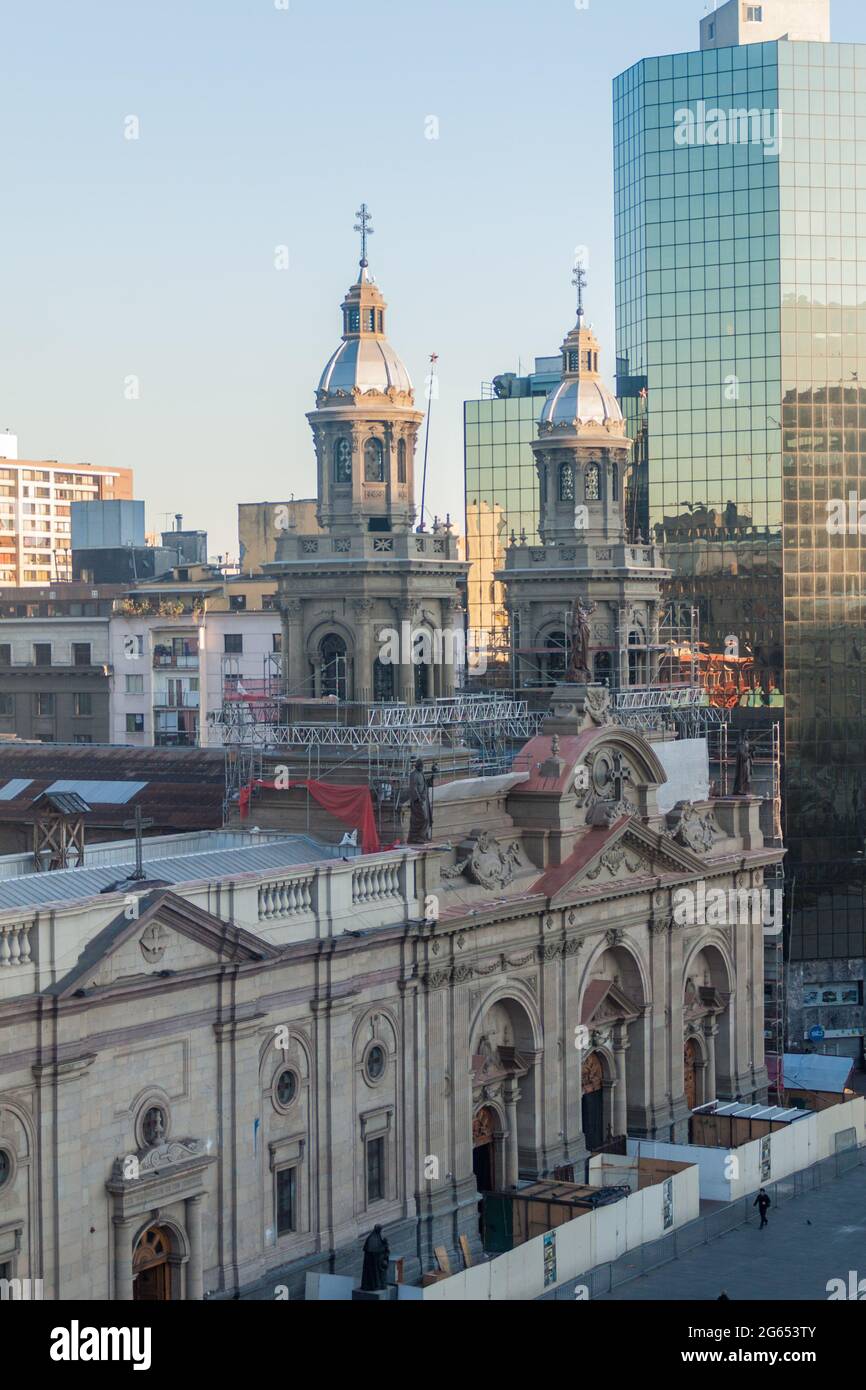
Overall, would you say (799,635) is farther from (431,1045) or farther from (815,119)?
(431,1045)

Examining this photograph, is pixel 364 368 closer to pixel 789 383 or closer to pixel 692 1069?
pixel 692 1069

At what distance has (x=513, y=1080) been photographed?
205 ft

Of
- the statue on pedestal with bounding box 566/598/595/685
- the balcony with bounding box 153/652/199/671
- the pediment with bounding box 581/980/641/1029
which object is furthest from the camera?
the balcony with bounding box 153/652/199/671

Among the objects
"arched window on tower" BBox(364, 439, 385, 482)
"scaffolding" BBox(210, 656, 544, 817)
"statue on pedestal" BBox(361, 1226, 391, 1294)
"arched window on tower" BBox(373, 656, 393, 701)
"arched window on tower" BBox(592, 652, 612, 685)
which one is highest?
"arched window on tower" BBox(364, 439, 385, 482)

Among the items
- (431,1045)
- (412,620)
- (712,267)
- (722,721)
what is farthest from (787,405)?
(431,1045)

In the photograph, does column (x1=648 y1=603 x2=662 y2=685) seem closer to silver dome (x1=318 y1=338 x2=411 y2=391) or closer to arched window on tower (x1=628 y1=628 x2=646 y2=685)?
arched window on tower (x1=628 y1=628 x2=646 y2=685)

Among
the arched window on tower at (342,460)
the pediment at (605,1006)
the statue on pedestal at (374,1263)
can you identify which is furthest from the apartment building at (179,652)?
the statue on pedestal at (374,1263)

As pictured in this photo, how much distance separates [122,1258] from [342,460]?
3312 cm

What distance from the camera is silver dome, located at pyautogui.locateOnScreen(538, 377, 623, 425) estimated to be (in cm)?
8362

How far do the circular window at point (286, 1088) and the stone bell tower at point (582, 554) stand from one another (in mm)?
33870

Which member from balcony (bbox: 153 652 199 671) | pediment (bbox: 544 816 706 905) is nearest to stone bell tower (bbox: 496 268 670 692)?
pediment (bbox: 544 816 706 905)

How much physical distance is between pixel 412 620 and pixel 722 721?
28.7 meters

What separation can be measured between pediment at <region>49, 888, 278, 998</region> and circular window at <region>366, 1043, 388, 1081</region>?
642 centimetres

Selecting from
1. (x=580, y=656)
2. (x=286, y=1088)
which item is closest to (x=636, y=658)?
(x=580, y=656)
